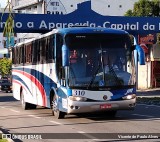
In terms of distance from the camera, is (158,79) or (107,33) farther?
(158,79)

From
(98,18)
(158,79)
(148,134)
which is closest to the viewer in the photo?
(148,134)

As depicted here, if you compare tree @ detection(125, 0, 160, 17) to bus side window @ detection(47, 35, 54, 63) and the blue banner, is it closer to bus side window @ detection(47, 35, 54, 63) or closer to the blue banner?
the blue banner

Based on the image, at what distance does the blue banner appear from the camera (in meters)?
30.8

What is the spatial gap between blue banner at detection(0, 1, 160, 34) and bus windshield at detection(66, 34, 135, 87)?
15.0 m

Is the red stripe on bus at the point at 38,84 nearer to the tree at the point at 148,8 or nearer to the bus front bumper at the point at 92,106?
the bus front bumper at the point at 92,106

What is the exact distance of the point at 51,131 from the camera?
1297cm

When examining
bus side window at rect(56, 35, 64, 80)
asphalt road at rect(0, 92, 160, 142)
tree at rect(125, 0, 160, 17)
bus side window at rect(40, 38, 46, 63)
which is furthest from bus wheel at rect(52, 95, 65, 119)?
tree at rect(125, 0, 160, 17)

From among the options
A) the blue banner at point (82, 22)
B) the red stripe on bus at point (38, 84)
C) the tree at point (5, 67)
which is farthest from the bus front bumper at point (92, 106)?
the tree at point (5, 67)

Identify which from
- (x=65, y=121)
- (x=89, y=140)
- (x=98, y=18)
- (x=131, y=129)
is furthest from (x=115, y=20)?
(x=89, y=140)

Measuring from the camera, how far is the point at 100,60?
1506cm

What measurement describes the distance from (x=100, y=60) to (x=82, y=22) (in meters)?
17.2

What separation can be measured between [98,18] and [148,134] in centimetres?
2124

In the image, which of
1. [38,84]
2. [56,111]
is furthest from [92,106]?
[38,84]

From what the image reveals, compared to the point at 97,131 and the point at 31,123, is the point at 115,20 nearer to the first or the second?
the point at 31,123
